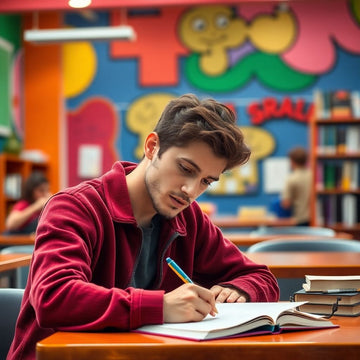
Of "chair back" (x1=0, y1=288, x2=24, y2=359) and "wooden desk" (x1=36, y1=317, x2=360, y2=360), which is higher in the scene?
"wooden desk" (x1=36, y1=317, x2=360, y2=360)

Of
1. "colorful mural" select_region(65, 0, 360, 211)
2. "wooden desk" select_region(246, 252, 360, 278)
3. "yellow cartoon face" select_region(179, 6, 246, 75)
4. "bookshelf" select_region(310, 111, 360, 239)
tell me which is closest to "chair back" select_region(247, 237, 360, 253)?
"wooden desk" select_region(246, 252, 360, 278)

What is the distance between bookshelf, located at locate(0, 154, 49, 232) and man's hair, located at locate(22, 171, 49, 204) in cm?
143

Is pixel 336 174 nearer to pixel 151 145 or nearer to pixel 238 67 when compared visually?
pixel 238 67

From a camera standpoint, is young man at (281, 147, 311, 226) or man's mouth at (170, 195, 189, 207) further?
young man at (281, 147, 311, 226)

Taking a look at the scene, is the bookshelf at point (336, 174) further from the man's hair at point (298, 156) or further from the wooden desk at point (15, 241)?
the wooden desk at point (15, 241)

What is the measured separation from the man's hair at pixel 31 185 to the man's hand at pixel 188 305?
452 centimetres

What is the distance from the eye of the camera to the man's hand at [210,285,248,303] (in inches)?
65.0

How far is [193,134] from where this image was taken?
154 cm

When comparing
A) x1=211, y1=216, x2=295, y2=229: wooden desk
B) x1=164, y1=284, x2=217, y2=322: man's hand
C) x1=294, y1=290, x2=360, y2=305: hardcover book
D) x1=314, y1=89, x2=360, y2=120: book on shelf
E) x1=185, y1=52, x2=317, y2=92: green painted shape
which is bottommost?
x1=211, y1=216, x2=295, y2=229: wooden desk

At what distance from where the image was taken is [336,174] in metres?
7.12

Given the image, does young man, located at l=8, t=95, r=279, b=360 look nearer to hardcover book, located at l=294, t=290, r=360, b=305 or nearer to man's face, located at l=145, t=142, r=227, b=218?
man's face, located at l=145, t=142, r=227, b=218

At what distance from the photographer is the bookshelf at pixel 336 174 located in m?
7.07

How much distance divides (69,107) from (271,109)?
99.3 inches

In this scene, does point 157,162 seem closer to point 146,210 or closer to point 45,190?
point 146,210
